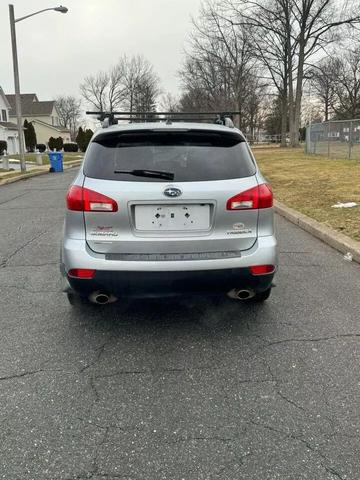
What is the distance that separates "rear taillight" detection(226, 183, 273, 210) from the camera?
3234mm

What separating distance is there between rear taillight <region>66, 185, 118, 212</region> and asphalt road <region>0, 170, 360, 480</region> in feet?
3.54

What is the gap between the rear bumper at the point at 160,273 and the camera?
10.3 ft

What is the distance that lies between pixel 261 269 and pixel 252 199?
546mm

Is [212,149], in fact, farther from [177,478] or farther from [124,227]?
[177,478]

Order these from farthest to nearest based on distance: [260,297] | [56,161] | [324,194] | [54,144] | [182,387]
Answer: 1. [54,144]
2. [56,161]
3. [324,194]
4. [260,297]
5. [182,387]

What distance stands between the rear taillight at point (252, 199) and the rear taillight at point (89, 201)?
882mm

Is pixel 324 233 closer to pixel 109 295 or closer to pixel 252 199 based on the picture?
pixel 252 199

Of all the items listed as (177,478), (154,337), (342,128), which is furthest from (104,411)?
(342,128)

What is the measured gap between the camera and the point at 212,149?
11.3 feet

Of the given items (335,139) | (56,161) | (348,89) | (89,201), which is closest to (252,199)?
(89,201)

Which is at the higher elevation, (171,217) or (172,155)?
(172,155)

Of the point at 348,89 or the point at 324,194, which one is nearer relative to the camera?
the point at 324,194

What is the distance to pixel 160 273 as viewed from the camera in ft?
10.3

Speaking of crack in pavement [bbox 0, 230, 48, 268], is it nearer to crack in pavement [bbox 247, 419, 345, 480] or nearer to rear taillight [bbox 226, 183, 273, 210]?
rear taillight [bbox 226, 183, 273, 210]
